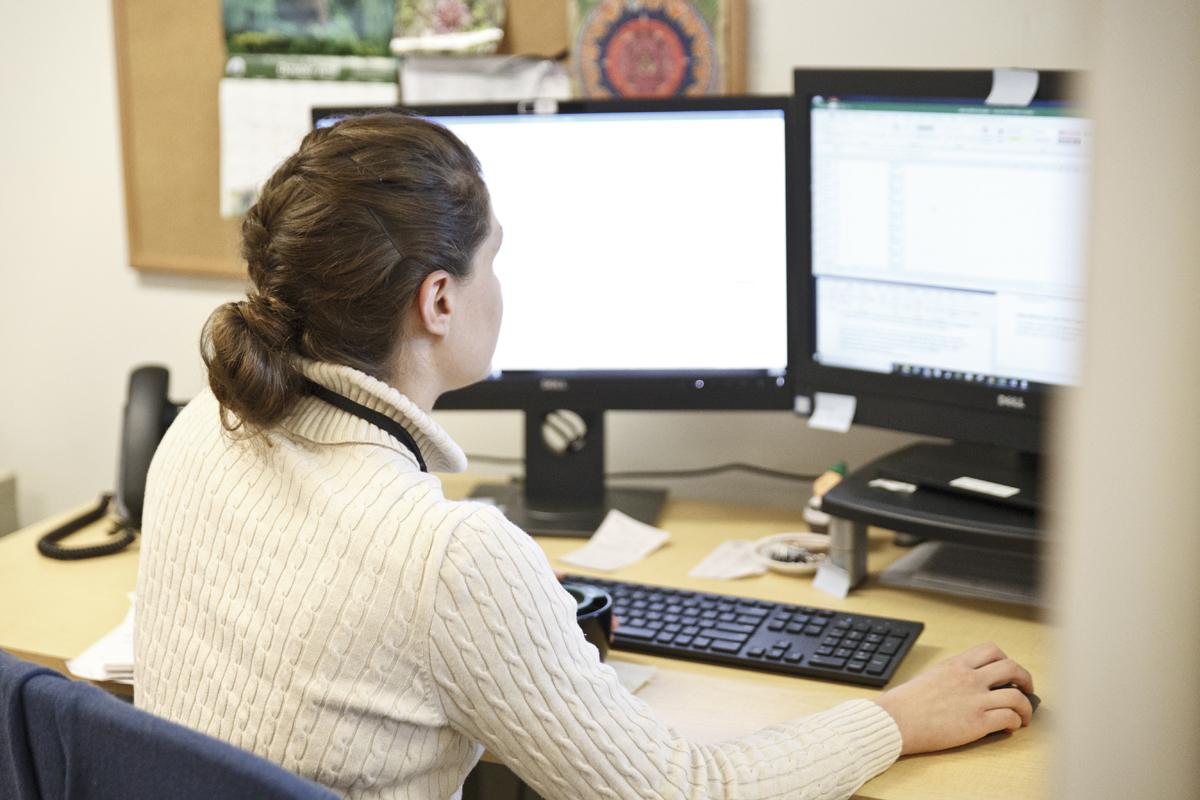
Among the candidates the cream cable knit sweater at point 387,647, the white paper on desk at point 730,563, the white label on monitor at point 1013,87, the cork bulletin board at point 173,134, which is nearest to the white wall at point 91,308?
the cork bulletin board at point 173,134

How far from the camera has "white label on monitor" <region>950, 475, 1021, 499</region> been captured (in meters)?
1.43

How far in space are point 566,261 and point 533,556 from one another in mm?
718

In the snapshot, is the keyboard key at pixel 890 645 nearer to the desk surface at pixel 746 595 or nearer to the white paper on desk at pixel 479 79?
the desk surface at pixel 746 595

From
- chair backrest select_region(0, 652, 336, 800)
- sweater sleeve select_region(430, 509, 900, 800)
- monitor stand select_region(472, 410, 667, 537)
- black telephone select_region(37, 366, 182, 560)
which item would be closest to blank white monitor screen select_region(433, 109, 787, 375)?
monitor stand select_region(472, 410, 667, 537)

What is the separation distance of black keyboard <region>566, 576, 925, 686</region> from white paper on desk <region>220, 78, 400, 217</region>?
36.5 inches

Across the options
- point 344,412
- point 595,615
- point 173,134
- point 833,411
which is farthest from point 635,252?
point 173,134

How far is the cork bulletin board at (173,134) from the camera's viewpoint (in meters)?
2.04

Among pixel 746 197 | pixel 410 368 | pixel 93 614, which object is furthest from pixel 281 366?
pixel 746 197

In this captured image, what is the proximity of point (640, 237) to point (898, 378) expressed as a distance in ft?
1.13

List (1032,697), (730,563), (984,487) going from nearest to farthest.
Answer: (1032,697), (984,487), (730,563)

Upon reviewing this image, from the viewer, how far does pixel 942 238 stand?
1.46 m

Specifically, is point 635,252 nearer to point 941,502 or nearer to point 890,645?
point 941,502

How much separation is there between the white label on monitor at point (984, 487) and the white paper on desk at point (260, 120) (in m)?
1.00

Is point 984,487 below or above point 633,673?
above
